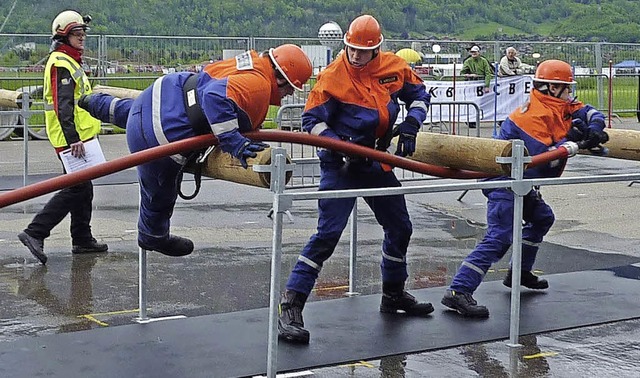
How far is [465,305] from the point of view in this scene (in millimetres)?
7145

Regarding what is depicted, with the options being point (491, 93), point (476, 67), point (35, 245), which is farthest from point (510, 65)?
point (35, 245)

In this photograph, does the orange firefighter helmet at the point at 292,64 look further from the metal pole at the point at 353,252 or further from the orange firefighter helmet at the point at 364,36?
the metal pole at the point at 353,252

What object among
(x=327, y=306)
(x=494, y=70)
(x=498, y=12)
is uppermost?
(x=498, y=12)

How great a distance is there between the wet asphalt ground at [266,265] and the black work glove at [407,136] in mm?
1200

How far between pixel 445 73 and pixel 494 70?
1931 mm

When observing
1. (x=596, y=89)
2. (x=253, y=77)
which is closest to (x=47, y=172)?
(x=253, y=77)

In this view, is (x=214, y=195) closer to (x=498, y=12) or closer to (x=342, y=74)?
(x=342, y=74)

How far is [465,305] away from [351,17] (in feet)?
164

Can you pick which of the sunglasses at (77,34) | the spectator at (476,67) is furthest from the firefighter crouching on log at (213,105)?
the spectator at (476,67)

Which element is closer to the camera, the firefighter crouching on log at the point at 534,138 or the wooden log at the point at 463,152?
the wooden log at the point at 463,152

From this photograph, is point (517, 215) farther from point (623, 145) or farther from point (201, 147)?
point (201, 147)

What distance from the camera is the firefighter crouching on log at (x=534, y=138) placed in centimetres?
723

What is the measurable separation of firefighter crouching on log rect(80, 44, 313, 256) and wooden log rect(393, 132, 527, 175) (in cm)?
111

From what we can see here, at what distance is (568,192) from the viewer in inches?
553
